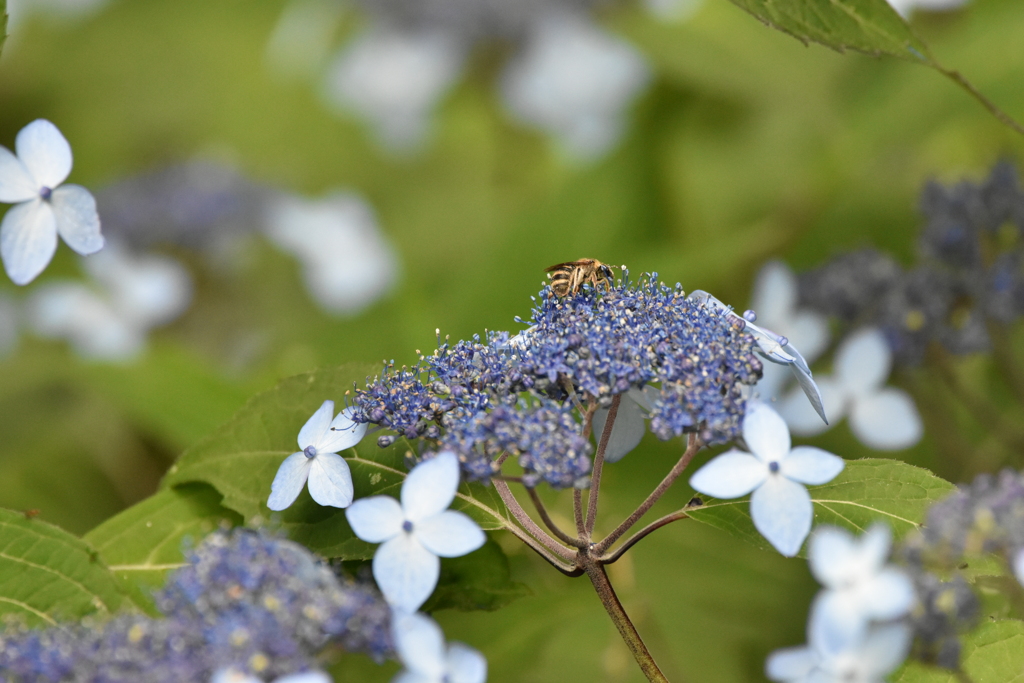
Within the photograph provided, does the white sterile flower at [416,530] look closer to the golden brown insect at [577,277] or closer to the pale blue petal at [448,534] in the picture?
the pale blue petal at [448,534]

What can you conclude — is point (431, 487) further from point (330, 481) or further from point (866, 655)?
point (866, 655)

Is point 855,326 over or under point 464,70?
under

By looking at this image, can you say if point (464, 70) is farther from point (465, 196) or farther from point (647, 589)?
point (647, 589)

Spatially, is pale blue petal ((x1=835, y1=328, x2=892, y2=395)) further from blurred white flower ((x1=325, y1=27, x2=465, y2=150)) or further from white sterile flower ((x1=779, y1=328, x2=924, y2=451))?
blurred white flower ((x1=325, y1=27, x2=465, y2=150))

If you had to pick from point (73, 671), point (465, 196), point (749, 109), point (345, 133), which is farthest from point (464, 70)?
point (73, 671)

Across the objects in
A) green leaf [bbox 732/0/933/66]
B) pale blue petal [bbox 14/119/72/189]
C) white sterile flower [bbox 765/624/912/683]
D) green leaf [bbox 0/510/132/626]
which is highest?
green leaf [bbox 732/0/933/66]

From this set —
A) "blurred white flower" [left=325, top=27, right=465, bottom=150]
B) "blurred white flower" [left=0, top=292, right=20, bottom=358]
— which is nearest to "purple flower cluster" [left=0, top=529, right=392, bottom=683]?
"blurred white flower" [left=0, top=292, right=20, bottom=358]

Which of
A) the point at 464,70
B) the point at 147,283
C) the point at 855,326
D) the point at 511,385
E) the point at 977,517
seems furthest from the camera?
the point at 464,70
